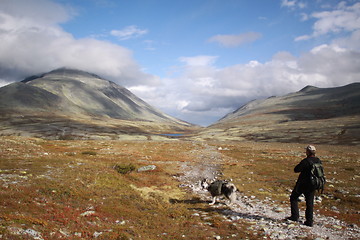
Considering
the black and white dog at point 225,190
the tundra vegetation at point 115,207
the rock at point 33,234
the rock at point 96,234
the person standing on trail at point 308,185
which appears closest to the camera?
the rock at point 33,234

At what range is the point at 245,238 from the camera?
425 inches

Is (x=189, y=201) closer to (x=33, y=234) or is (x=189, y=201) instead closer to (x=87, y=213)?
(x=87, y=213)

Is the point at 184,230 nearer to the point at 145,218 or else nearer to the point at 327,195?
the point at 145,218

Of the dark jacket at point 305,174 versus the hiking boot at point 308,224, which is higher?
the dark jacket at point 305,174

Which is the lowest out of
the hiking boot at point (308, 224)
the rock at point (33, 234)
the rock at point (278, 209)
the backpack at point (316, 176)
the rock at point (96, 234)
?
the rock at point (278, 209)

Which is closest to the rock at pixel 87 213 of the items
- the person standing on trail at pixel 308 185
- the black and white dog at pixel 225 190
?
the black and white dog at pixel 225 190

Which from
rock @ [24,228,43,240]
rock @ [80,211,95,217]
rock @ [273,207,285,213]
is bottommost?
rock @ [273,207,285,213]

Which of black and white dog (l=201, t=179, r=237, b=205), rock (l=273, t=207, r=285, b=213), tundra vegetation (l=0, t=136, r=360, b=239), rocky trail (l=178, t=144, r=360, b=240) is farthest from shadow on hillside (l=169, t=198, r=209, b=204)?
rock (l=273, t=207, r=285, b=213)

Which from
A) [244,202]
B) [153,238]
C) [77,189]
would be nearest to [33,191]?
[77,189]

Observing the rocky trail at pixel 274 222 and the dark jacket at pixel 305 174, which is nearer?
the rocky trail at pixel 274 222

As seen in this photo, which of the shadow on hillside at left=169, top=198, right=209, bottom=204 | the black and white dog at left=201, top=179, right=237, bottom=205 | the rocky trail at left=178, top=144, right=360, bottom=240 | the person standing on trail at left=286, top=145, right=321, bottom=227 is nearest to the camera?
the rocky trail at left=178, top=144, right=360, bottom=240

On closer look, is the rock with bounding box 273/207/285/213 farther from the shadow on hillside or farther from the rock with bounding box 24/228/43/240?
the rock with bounding box 24/228/43/240

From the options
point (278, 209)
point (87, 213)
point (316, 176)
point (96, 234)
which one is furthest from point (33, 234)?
point (278, 209)

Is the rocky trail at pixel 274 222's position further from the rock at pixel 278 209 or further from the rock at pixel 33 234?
the rock at pixel 33 234
